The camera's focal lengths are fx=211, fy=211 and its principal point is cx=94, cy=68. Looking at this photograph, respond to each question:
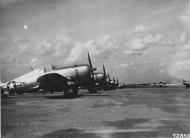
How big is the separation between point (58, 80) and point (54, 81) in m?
0.39

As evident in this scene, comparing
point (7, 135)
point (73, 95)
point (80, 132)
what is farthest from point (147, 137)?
point (73, 95)

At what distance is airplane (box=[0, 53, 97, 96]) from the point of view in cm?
1927

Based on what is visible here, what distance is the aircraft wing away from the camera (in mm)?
19078

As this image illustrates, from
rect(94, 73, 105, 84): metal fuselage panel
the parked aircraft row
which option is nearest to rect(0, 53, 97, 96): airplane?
the parked aircraft row

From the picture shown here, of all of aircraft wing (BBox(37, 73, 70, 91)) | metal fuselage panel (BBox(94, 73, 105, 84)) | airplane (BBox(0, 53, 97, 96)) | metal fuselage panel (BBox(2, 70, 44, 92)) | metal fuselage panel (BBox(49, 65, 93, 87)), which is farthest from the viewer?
metal fuselage panel (BBox(94, 73, 105, 84))

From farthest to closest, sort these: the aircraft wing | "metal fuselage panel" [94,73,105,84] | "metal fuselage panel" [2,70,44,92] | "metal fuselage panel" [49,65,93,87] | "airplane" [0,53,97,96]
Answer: "metal fuselage panel" [94,73,105,84] < "metal fuselage panel" [2,70,44,92] < "metal fuselage panel" [49,65,93,87] < "airplane" [0,53,97,96] < the aircraft wing

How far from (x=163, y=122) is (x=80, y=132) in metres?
3.03

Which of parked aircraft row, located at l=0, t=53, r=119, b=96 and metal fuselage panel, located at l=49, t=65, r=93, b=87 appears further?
metal fuselage panel, located at l=49, t=65, r=93, b=87

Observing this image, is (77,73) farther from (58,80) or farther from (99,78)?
(99,78)

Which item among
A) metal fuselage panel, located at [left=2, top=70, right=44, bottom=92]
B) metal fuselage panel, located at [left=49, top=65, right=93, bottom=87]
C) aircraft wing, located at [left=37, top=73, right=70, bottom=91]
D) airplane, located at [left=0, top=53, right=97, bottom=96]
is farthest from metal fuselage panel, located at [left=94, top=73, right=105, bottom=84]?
aircraft wing, located at [left=37, top=73, right=70, bottom=91]

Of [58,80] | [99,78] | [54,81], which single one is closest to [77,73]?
[58,80]

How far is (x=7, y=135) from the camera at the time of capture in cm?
586

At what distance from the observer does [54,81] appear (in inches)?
760

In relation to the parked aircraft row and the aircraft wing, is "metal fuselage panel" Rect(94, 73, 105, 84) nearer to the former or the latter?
the parked aircraft row
